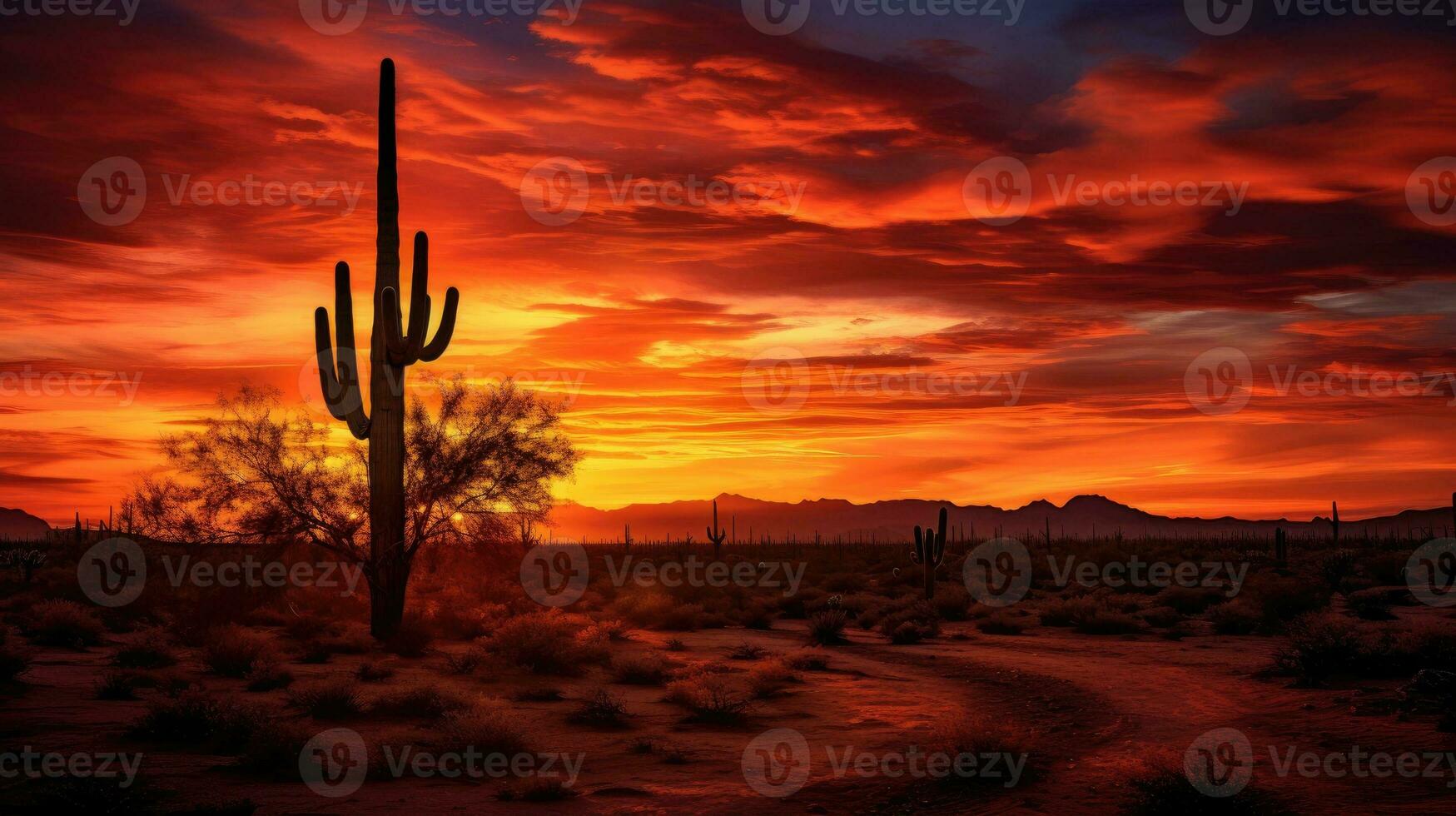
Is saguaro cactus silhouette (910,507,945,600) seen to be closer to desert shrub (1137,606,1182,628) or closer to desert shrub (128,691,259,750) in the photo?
desert shrub (1137,606,1182,628)

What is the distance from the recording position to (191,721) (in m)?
14.3

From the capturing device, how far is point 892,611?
3438 centimetres

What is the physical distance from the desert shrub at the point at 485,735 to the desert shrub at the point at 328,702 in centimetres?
263

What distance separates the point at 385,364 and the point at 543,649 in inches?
324

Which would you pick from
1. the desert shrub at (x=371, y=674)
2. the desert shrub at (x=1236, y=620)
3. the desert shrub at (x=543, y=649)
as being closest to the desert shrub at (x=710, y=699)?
the desert shrub at (x=543, y=649)

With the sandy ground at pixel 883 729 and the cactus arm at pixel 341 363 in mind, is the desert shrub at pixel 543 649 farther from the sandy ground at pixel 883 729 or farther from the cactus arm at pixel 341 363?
the cactus arm at pixel 341 363

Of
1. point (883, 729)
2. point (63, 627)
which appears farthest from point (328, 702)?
point (63, 627)

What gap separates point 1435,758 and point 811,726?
27.5ft

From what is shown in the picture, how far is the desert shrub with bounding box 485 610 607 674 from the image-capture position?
21422 mm

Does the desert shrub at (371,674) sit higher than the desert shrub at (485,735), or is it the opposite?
the desert shrub at (485,735)

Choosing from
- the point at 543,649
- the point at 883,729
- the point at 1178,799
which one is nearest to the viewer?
the point at 1178,799

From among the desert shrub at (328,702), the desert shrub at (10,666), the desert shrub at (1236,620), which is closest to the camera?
the desert shrub at (328,702)

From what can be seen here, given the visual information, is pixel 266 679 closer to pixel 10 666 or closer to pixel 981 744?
pixel 10 666

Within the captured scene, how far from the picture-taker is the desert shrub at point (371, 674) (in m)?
19.7
